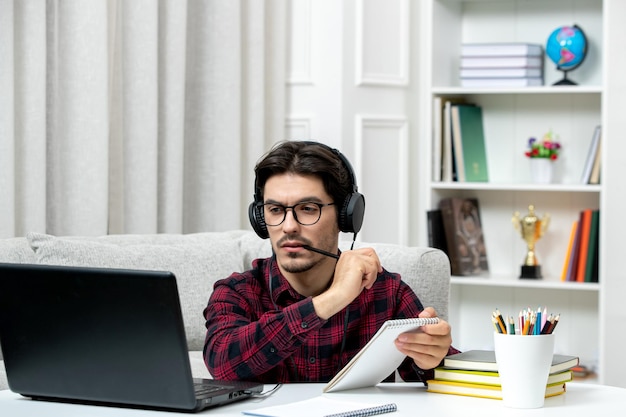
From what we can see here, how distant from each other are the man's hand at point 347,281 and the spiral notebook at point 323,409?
187mm

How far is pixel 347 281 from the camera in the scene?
153 cm

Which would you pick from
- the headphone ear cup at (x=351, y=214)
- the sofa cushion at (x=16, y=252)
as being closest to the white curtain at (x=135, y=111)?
the sofa cushion at (x=16, y=252)

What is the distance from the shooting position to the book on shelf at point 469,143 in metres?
3.65

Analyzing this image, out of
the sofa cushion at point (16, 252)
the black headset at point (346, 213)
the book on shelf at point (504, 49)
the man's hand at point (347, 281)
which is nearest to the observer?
the man's hand at point (347, 281)

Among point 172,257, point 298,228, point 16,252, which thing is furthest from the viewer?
point 172,257

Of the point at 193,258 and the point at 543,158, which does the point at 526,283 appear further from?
the point at 193,258

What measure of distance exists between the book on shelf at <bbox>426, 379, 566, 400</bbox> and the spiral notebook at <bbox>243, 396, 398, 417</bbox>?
0.15m

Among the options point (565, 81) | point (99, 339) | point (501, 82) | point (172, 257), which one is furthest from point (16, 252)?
point (565, 81)

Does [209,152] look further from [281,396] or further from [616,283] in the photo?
[281,396]

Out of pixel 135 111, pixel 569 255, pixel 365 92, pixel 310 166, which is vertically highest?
pixel 365 92

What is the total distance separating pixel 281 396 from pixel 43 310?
1.21 ft

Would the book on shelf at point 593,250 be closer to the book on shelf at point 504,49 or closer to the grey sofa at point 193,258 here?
the book on shelf at point 504,49

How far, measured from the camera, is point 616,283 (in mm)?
3373

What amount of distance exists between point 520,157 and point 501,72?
38 centimetres
